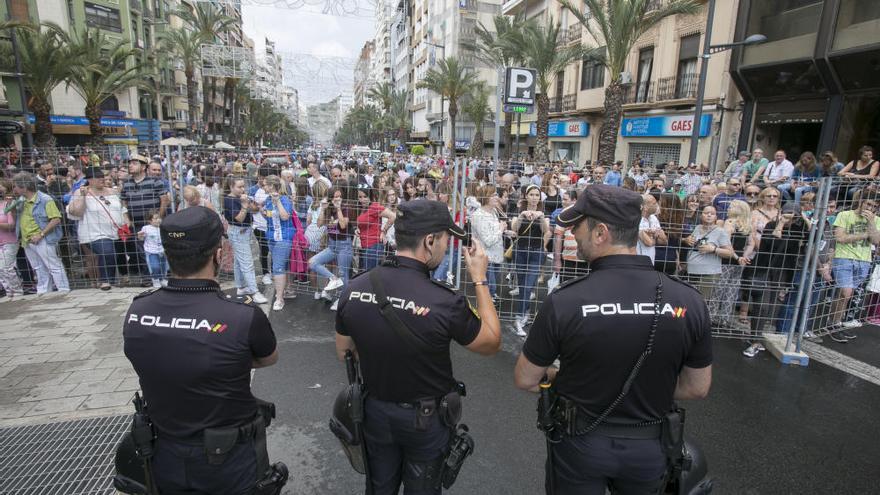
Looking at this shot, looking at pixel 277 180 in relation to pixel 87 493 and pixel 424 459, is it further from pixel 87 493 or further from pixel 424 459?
pixel 424 459

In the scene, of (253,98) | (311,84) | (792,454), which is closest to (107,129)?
(311,84)

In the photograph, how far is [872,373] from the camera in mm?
5066

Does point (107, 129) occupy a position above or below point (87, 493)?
above

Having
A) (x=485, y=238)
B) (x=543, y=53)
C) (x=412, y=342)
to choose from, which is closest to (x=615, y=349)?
(x=412, y=342)

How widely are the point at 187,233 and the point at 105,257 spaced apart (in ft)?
20.4

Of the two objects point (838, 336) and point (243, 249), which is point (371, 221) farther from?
point (838, 336)

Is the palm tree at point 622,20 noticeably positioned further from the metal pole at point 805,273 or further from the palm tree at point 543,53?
the metal pole at point 805,273

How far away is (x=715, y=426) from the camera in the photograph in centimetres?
400

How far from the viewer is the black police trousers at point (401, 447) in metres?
2.22

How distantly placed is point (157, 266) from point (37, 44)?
79.8 ft

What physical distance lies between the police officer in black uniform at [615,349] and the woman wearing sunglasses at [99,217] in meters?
6.89

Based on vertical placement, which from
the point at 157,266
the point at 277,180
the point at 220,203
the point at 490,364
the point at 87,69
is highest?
the point at 87,69

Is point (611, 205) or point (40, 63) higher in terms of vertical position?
point (40, 63)

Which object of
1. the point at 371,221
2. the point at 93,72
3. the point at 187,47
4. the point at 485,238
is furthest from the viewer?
the point at 187,47
